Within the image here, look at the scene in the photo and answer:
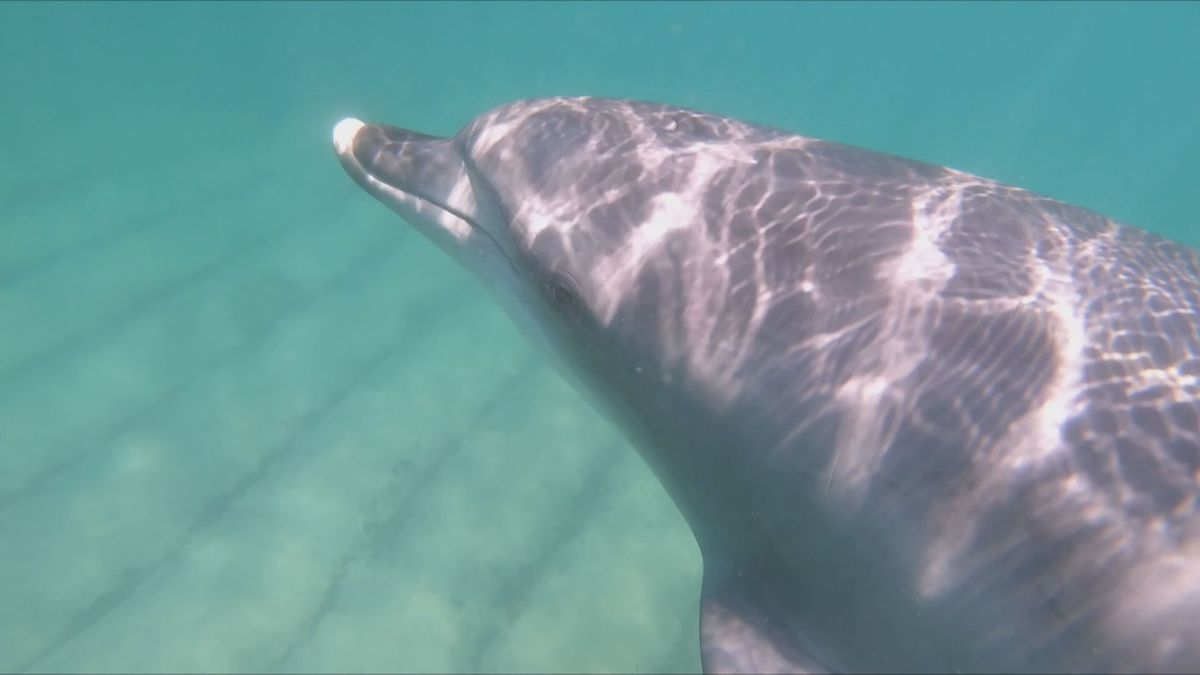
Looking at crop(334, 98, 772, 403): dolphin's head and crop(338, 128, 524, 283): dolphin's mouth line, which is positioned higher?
crop(334, 98, 772, 403): dolphin's head

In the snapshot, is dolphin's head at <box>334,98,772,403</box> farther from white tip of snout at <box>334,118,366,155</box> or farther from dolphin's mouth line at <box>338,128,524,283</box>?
white tip of snout at <box>334,118,366,155</box>

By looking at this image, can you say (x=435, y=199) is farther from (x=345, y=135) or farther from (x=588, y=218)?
(x=588, y=218)

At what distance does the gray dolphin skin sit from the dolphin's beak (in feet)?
0.39

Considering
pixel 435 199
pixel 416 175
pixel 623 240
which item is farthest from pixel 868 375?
pixel 416 175

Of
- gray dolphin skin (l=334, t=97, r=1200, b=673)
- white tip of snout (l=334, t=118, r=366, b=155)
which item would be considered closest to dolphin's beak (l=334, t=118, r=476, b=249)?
white tip of snout (l=334, t=118, r=366, b=155)

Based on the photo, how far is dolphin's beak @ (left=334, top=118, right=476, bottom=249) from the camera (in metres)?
4.38

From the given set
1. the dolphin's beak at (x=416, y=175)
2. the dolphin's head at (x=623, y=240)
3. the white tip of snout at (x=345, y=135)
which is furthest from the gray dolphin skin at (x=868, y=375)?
the white tip of snout at (x=345, y=135)

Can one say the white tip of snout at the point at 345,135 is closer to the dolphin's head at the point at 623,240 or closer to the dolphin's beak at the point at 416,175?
the dolphin's beak at the point at 416,175

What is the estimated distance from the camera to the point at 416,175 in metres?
4.52

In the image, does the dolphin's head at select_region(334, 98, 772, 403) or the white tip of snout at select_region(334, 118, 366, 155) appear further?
the white tip of snout at select_region(334, 118, 366, 155)

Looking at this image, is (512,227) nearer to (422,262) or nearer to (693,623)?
(693,623)

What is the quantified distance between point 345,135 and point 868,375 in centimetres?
328

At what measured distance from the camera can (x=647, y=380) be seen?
3.72 metres

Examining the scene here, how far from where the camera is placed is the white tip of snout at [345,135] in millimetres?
4918
